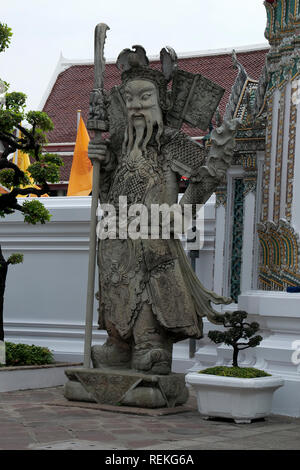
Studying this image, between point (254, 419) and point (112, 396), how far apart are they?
1.13 meters

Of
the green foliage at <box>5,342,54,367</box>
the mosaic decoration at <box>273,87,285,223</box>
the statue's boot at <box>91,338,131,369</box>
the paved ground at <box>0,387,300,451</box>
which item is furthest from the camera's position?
the green foliage at <box>5,342,54,367</box>

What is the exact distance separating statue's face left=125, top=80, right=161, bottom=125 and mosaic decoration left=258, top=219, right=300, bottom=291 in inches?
60.2

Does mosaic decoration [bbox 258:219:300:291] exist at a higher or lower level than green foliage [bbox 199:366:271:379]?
higher

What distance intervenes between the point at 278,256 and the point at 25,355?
8.92ft

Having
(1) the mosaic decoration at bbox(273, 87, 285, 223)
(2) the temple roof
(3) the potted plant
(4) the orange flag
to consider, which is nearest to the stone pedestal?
(3) the potted plant

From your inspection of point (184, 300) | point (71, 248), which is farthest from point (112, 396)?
point (71, 248)

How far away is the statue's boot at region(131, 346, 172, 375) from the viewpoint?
6.54m

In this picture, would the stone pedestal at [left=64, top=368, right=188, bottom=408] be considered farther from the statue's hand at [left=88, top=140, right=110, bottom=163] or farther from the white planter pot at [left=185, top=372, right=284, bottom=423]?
the statue's hand at [left=88, top=140, right=110, bottom=163]

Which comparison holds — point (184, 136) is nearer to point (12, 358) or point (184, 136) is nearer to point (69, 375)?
point (69, 375)

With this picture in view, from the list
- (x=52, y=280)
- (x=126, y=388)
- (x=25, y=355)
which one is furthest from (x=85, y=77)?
(x=126, y=388)

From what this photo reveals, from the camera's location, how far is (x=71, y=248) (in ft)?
32.3

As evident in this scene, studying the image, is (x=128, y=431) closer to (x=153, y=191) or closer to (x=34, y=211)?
(x=153, y=191)

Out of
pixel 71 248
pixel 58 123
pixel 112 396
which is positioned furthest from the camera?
pixel 58 123

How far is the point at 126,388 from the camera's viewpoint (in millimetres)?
6461
